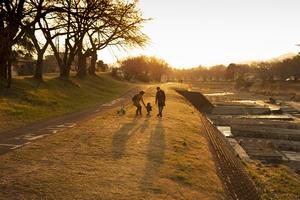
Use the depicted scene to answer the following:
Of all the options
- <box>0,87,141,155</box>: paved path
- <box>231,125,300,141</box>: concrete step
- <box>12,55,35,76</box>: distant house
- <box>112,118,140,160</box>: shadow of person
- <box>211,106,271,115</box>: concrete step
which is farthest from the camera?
<box>12,55,35,76</box>: distant house

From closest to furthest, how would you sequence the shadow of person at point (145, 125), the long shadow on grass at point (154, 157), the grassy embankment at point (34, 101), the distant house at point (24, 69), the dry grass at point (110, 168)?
the dry grass at point (110, 168) < the long shadow on grass at point (154, 157) < the shadow of person at point (145, 125) < the grassy embankment at point (34, 101) < the distant house at point (24, 69)

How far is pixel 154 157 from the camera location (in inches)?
554

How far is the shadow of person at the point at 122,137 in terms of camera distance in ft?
46.9

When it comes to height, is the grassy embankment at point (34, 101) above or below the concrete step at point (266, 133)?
above

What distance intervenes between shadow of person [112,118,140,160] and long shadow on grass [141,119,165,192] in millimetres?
1048

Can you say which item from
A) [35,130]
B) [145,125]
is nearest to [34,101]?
[35,130]

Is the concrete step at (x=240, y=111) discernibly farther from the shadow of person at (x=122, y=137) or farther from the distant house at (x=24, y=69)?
the shadow of person at (x=122, y=137)

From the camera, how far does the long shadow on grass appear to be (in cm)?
1095

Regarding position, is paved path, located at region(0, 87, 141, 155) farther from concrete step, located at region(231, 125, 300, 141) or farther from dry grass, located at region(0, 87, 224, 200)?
concrete step, located at region(231, 125, 300, 141)

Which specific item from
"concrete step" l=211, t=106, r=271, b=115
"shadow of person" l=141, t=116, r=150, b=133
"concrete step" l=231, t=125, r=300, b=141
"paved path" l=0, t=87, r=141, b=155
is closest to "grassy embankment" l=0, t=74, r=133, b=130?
"paved path" l=0, t=87, r=141, b=155

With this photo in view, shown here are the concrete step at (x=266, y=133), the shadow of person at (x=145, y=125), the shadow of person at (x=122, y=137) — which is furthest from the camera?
the concrete step at (x=266, y=133)

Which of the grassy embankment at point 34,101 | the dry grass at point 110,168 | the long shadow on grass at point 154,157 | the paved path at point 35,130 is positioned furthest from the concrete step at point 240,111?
the dry grass at point 110,168

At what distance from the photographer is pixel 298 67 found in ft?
371

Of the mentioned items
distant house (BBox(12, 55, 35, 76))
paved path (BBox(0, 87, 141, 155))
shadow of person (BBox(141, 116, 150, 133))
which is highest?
distant house (BBox(12, 55, 35, 76))
